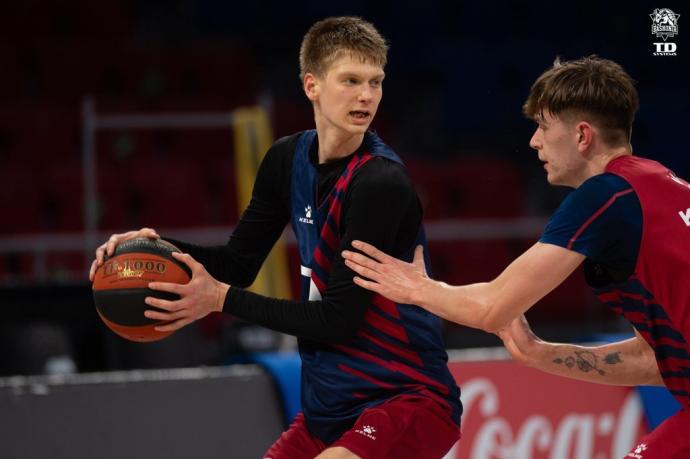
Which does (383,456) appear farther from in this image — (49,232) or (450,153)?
(450,153)

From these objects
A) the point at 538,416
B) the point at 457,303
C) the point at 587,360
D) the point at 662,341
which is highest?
the point at 457,303

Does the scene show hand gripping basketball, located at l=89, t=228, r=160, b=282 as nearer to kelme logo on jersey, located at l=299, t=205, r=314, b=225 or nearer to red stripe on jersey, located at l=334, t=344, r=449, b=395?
kelme logo on jersey, located at l=299, t=205, r=314, b=225

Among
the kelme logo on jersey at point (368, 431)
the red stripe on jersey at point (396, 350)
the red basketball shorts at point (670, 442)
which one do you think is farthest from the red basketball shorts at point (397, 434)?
the red basketball shorts at point (670, 442)

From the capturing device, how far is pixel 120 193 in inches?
388

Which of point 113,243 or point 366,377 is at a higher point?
point 113,243

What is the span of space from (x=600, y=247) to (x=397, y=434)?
92cm

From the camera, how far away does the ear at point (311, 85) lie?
170 inches

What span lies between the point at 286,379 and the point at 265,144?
3.16 meters

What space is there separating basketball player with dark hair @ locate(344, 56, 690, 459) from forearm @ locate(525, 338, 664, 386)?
0.16 m

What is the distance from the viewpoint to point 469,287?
3.87 m

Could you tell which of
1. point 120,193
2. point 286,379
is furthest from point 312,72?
point 120,193

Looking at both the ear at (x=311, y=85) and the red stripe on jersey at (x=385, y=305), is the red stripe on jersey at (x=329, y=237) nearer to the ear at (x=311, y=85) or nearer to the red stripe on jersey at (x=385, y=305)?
the red stripe on jersey at (x=385, y=305)

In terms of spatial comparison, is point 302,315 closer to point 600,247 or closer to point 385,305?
point 385,305

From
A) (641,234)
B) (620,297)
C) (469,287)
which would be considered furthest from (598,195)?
(469,287)
